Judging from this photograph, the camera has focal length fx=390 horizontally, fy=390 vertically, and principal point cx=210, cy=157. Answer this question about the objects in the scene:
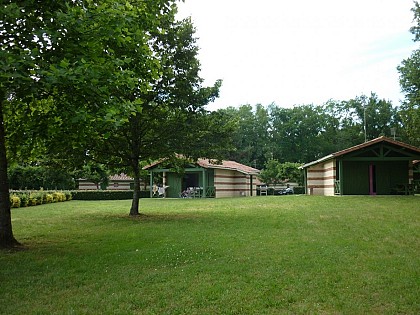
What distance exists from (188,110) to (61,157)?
5.47 metres

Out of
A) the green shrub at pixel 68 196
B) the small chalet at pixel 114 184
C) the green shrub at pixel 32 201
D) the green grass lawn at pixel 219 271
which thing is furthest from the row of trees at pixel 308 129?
the green grass lawn at pixel 219 271

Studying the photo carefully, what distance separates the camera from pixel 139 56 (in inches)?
381

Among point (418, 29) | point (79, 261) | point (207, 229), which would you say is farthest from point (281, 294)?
point (418, 29)

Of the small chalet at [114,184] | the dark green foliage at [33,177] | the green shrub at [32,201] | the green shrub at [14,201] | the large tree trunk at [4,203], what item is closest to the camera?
the large tree trunk at [4,203]

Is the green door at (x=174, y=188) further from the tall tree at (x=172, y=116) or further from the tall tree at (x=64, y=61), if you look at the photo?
the tall tree at (x=64, y=61)

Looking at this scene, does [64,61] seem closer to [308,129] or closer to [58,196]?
[58,196]

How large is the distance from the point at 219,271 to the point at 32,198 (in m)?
23.2

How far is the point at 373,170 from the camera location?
2850 cm

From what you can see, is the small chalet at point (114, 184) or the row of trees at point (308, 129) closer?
the small chalet at point (114, 184)

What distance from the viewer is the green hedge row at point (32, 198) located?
23328mm

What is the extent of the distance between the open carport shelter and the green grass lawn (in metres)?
15.9

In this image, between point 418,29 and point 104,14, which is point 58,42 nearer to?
point 104,14

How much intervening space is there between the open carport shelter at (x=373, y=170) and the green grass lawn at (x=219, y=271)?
52.1 ft

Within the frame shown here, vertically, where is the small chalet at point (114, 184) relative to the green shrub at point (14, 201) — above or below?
above
